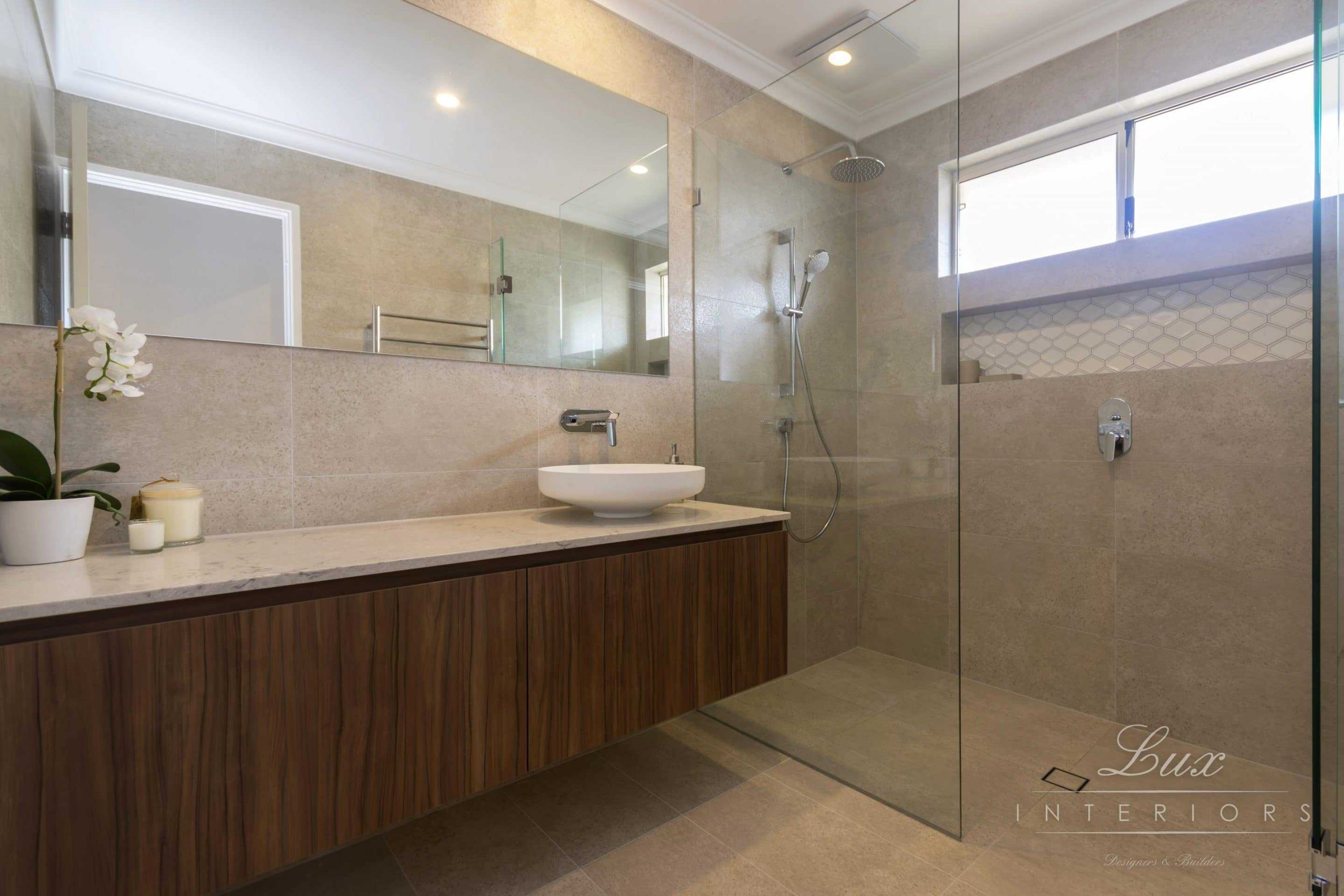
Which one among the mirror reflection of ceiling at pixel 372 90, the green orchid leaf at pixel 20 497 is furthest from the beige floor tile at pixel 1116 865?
the mirror reflection of ceiling at pixel 372 90

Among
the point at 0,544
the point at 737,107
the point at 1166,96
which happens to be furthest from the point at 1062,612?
the point at 0,544

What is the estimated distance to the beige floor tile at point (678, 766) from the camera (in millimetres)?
1795

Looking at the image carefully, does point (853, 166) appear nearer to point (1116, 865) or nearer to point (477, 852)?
point (1116, 865)

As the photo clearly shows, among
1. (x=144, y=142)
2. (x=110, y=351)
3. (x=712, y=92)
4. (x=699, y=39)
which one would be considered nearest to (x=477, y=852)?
(x=110, y=351)

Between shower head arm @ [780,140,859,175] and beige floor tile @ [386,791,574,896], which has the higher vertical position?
shower head arm @ [780,140,859,175]

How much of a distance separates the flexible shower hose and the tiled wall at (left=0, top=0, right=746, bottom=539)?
0.43 m

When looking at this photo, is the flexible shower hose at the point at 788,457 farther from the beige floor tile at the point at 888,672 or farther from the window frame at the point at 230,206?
the window frame at the point at 230,206

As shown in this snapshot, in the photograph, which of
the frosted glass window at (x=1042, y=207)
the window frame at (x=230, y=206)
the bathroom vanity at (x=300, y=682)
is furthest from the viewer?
the frosted glass window at (x=1042, y=207)

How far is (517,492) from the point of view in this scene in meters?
1.92

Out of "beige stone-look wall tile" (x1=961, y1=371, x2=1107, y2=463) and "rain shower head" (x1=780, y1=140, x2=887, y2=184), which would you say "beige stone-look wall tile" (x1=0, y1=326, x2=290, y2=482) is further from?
"beige stone-look wall tile" (x1=961, y1=371, x2=1107, y2=463)

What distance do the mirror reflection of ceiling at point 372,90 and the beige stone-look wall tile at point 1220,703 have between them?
2452 millimetres

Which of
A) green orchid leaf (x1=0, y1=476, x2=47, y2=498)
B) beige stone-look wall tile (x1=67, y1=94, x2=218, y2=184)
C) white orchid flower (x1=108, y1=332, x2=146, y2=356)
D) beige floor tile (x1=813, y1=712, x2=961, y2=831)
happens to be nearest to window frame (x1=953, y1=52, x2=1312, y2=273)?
beige floor tile (x1=813, y1=712, x2=961, y2=831)

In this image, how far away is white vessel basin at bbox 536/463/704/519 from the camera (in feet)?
5.05

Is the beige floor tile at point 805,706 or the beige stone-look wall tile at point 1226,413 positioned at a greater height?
the beige stone-look wall tile at point 1226,413
